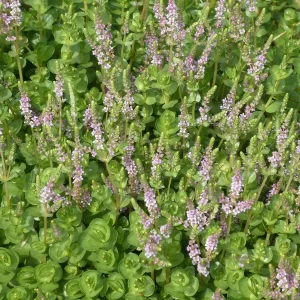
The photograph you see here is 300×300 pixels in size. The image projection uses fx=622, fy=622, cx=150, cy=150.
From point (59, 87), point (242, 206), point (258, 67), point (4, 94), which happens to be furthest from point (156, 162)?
point (4, 94)

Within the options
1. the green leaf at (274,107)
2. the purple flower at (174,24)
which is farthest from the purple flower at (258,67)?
the purple flower at (174,24)

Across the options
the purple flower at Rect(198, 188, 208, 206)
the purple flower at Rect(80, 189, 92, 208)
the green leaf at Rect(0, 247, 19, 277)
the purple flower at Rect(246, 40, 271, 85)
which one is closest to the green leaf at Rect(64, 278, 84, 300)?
the green leaf at Rect(0, 247, 19, 277)

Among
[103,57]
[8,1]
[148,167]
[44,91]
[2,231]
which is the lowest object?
[2,231]

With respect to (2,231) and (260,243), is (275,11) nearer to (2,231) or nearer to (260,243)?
(260,243)

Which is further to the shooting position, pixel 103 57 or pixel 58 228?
pixel 103 57


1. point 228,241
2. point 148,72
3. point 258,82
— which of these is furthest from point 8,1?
point 228,241

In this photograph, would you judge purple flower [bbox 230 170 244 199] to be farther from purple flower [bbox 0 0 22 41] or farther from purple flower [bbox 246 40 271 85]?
purple flower [bbox 0 0 22 41]

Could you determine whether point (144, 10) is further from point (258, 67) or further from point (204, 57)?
point (258, 67)

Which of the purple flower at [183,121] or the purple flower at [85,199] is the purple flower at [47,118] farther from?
the purple flower at [183,121]

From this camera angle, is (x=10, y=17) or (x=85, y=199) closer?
(x=85, y=199)
